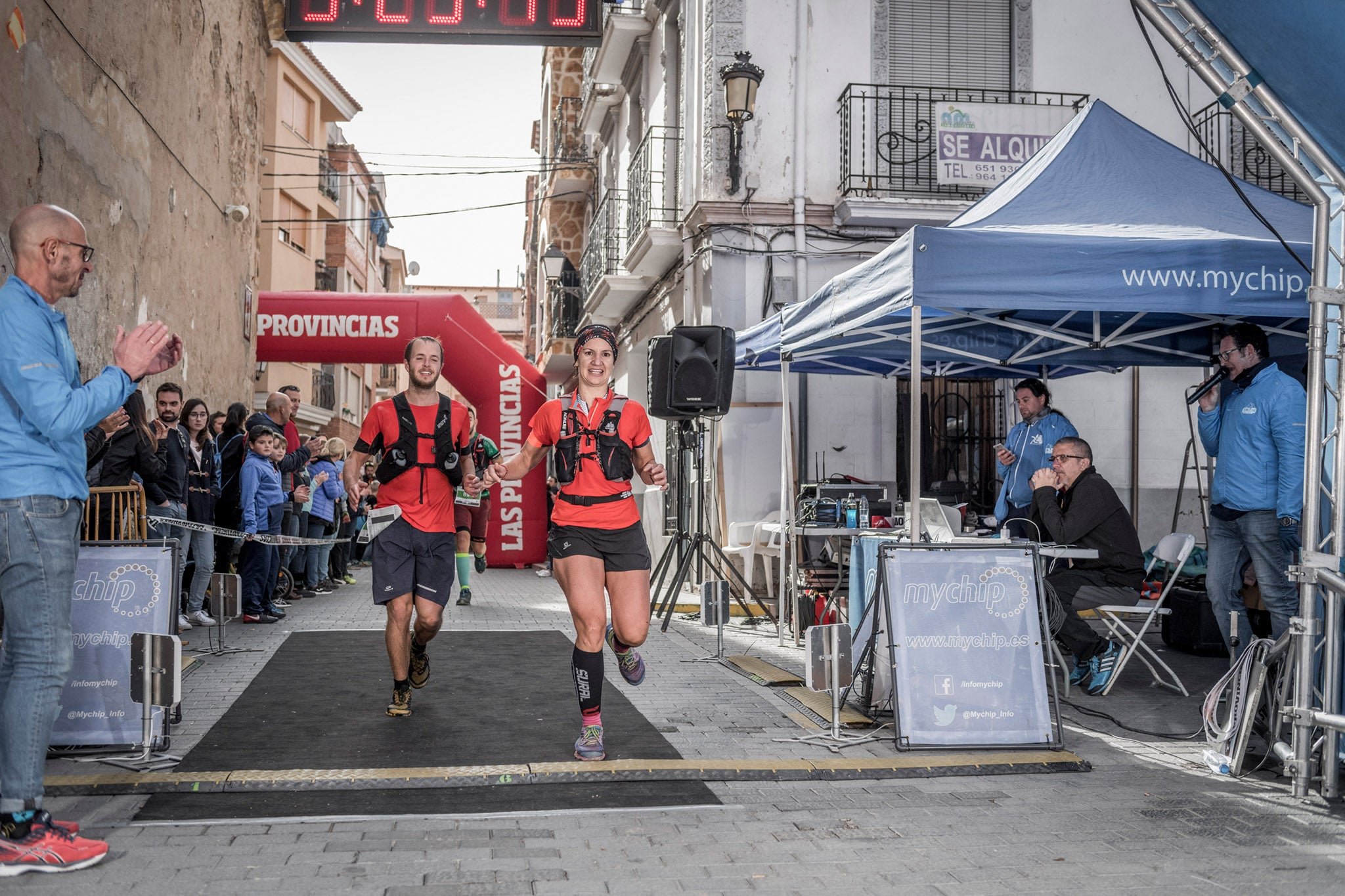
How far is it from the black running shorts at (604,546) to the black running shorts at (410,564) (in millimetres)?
1011

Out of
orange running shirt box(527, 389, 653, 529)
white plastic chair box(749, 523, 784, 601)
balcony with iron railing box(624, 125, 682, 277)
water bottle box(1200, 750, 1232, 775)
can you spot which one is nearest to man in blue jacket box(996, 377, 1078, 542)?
white plastic chair box(749, 523, 784, 601)

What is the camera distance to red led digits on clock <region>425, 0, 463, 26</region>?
9.40 meters

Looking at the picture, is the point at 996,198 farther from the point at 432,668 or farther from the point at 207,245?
the point at 207,245

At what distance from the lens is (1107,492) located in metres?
7.73

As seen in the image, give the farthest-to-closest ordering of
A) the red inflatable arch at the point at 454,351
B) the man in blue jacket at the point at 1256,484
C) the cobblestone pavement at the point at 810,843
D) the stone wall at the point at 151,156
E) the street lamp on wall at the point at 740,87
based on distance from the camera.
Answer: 1. the red inflatable arch at the point at 454,351
2. the street lamp on wall at the point at 740,87
3. the stone wall at the point at 151,156
4. the man in blue jacket at the point at 1256,484
5. the cobblestone pavement at the point at 810,843

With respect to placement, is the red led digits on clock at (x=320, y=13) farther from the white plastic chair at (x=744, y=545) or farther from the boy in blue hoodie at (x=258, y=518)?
the white plastic chair at (x=744, y=545)

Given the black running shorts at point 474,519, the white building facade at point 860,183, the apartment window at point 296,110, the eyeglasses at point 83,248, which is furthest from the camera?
the apartment window at point 296,110

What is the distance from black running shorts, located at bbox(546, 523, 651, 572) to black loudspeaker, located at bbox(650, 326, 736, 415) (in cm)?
319

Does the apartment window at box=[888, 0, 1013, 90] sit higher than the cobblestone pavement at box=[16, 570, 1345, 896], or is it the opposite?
the apartment window at box=[888, 0, 1013, 90]

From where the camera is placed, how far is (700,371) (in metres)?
8.71

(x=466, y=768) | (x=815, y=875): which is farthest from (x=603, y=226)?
(x=815, y=875)

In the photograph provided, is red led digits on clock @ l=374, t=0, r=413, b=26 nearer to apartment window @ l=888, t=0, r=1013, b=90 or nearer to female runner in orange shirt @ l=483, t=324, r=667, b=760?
female runner in orange shirt @ l=483, t=324, r=667, b=760

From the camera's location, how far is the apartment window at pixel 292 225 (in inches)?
1393

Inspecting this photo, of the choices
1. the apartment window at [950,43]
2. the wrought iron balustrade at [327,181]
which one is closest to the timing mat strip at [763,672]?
the apartment window at [950,43]
